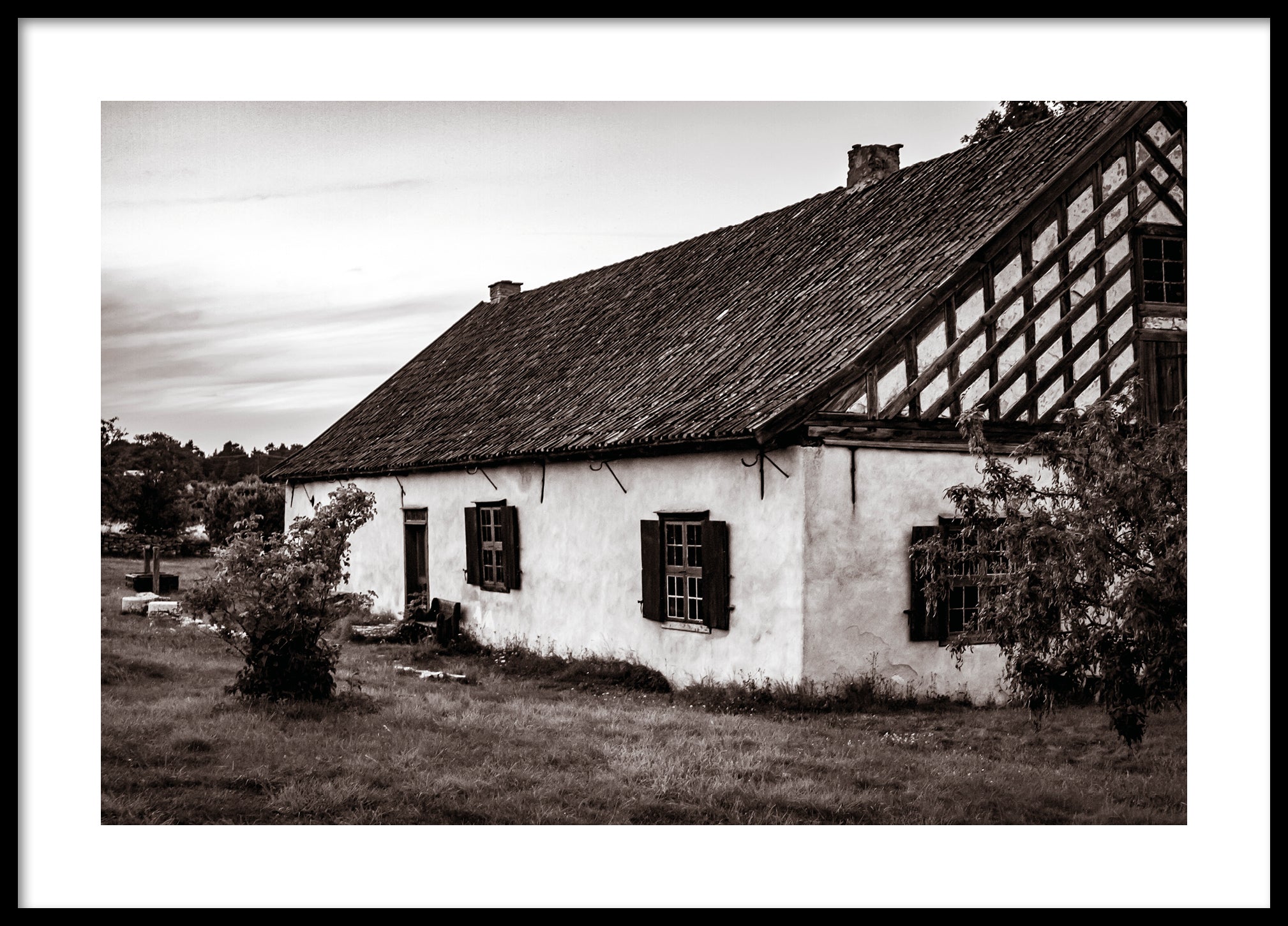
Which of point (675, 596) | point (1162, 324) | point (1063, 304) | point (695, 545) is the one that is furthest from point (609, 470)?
point (1162, 324)

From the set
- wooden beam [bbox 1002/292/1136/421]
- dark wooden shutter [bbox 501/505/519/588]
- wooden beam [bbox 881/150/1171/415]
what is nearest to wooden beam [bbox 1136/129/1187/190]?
wooden beam [bbox 881/150/1171/415]

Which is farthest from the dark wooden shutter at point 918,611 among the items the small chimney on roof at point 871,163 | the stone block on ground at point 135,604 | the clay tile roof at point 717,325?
the stone block on ground at point 135,604

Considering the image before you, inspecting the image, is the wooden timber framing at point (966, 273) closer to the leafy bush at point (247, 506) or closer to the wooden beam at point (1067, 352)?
the wooden beam at point (1067, 352)

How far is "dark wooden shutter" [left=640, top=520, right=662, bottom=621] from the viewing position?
1227cm

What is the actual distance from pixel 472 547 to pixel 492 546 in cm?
45

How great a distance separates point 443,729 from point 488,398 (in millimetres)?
8851

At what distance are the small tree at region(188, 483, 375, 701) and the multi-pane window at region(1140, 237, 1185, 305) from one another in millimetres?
8283

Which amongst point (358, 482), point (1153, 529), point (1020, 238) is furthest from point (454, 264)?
Result: point (358, 482)

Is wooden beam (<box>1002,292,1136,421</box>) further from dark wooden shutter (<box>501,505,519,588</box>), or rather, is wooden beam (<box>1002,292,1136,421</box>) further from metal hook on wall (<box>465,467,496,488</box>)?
metal hook on wall (<box>465,467,496,488</box>)

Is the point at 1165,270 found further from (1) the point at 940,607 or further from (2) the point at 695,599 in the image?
(2) the point at 695,599

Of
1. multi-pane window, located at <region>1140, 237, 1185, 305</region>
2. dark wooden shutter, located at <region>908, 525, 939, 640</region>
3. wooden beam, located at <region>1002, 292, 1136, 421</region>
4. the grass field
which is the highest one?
multi-pane window, located at <region>1140, 237, 1185, 305</region>

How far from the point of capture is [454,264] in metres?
10.9

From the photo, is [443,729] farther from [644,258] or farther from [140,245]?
[644,258]

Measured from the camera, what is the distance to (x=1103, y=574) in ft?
21.2
